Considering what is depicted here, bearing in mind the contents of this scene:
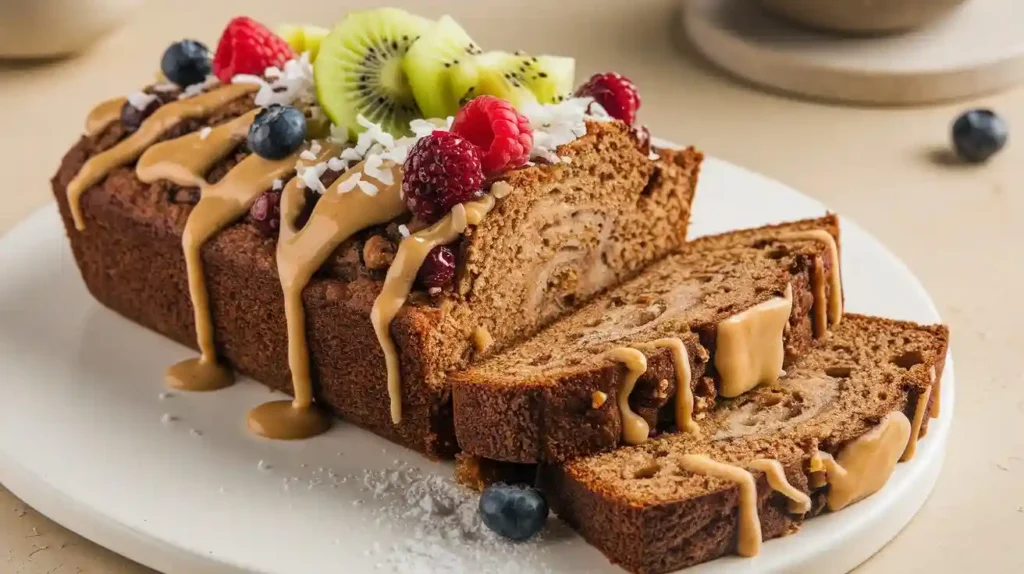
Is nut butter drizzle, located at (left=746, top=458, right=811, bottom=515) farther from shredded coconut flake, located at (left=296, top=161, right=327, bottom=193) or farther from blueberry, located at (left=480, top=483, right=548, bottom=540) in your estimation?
shredded coconut flake, located at (left=296, top=161, right=327, bottom=193)

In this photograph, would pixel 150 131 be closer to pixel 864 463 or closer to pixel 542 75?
pixel 542 75

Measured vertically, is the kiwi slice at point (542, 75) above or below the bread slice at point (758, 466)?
above

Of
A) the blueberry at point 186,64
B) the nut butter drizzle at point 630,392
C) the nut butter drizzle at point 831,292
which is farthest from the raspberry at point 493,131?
the blueberry at point 186,64

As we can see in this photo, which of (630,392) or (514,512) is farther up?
(630,392)

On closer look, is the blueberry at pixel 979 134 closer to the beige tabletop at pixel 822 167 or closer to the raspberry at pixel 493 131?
the beige tabletop at pixel 822 167

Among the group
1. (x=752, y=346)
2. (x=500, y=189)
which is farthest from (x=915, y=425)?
(x=500, y=189)
